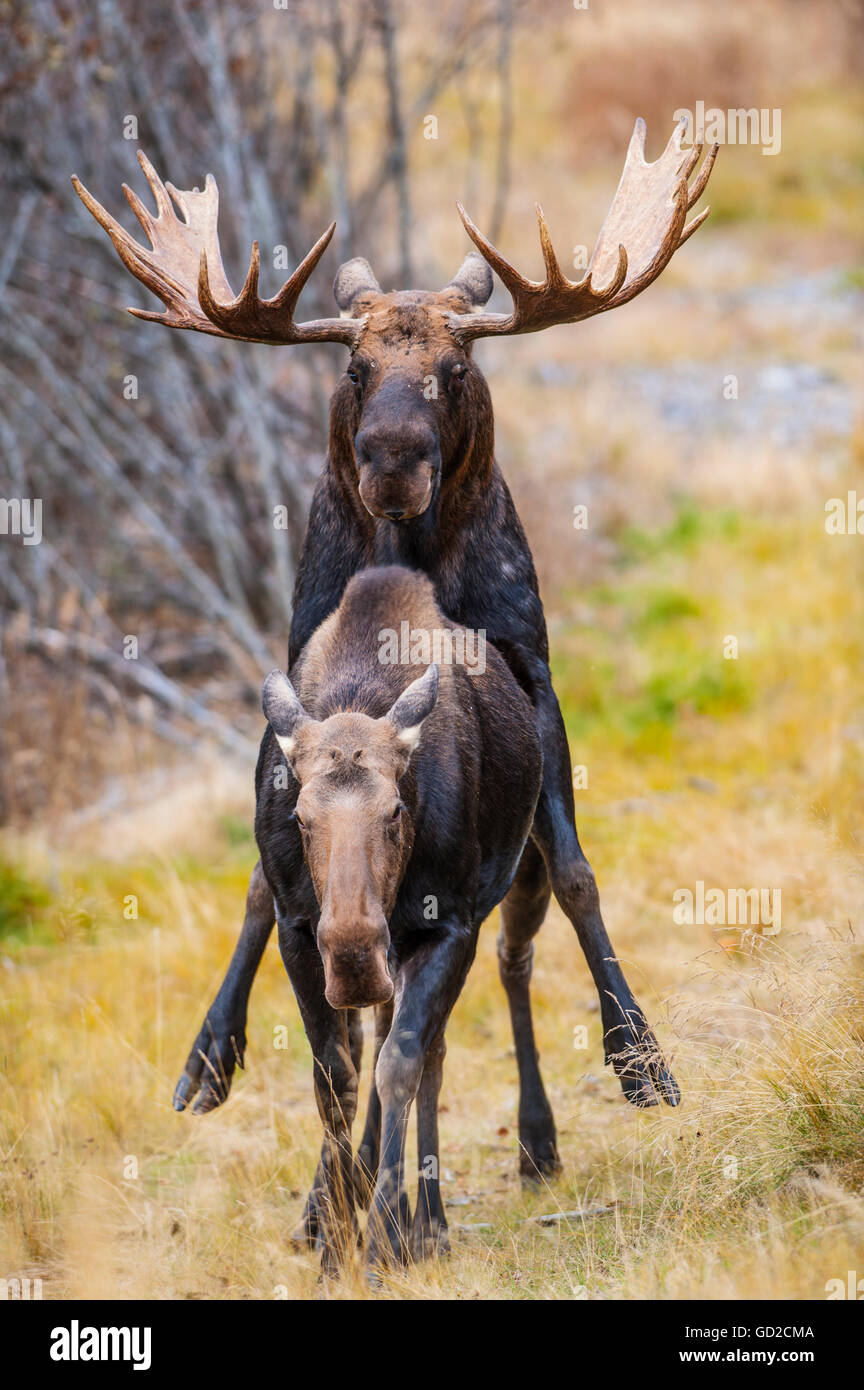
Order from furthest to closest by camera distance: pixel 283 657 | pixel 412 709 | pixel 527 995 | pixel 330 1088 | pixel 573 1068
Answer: pixel 283 657 → pixel 573 1068 → pixel 527 995 → pixel 330 1088 → pixel 412 709

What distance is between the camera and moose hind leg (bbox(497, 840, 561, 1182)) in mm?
6574

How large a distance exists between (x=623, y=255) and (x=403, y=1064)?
2892mm

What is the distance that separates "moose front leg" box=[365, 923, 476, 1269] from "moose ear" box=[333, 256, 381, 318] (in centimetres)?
255

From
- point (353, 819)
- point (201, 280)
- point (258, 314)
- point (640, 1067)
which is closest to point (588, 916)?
point (640, 1067)

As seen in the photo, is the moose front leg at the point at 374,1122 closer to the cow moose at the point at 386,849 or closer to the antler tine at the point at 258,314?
the cow moose at the point at 386,849

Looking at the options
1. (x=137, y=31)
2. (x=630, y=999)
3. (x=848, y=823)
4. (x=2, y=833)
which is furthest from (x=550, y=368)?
Answer: (x=630, y=999)

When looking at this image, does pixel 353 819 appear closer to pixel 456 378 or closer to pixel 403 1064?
pixel 403 1064

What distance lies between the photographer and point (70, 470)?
13.8 metres

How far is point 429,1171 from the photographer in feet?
18.9

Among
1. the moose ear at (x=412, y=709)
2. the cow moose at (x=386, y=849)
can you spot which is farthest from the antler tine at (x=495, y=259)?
the moose ear at (x=412, y=709)

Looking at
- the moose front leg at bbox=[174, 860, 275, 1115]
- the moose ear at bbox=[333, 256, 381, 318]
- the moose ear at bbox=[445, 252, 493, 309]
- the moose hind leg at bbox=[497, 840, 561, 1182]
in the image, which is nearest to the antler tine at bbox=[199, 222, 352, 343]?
the moose ear at bbox=[333, 256, 381, 318]

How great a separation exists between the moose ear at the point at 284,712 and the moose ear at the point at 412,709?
28 cm

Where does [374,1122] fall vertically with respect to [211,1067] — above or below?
below

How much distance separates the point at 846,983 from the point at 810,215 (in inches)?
934
